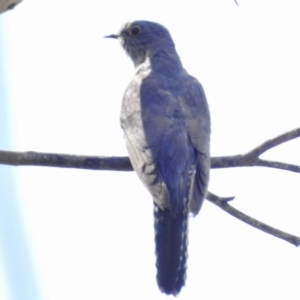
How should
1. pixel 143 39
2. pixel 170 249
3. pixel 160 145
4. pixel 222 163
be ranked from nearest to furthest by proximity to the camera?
pixel 170 249 → pixel 222 163 → pixel 160 145 → pixel 143 39

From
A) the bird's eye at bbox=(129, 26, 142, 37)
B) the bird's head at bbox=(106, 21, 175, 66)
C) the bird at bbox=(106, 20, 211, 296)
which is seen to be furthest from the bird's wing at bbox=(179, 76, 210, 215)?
the bird's eye at bbox=(129, 26, 142, 37)

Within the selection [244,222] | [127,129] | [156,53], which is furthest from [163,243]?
[156,53]

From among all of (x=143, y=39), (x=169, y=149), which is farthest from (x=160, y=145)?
(x=143, y=39)

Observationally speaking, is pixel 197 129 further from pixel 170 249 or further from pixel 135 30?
pixel 135 30

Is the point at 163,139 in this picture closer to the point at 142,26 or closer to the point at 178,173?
the point at 178,173

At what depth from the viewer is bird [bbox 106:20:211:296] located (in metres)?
5.77

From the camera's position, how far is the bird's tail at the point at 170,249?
5.58 meters

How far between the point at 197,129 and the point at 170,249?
1.42m

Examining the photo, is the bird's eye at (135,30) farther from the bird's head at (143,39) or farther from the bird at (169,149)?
the bird at (169,149)

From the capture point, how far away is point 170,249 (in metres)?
5.73

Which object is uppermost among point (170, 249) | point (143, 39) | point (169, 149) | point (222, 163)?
point (143, 39)

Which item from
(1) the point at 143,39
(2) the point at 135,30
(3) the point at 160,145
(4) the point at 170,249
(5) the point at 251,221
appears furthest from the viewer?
(2) the point at 135,30

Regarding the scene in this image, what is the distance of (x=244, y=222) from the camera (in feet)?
19.9

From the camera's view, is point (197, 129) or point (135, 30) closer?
point (197, 129)
